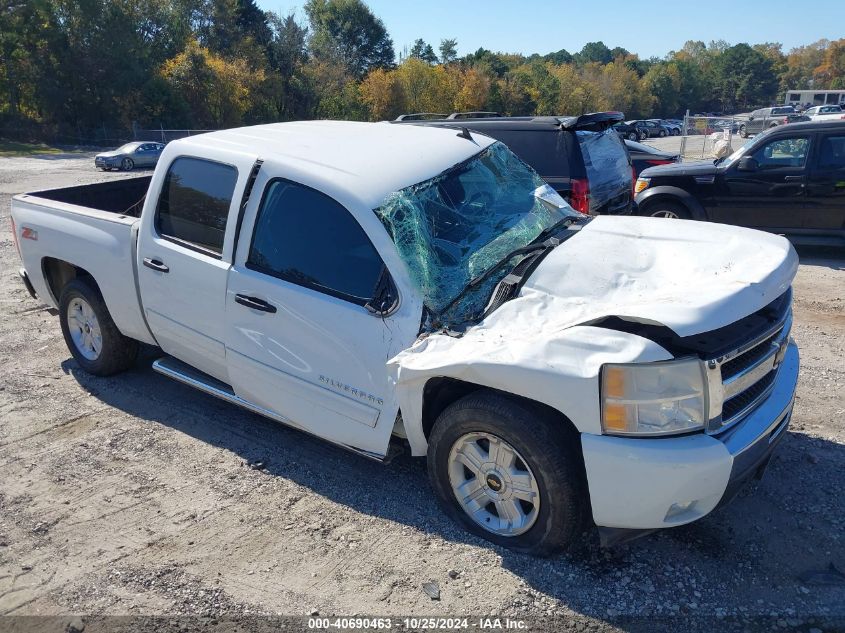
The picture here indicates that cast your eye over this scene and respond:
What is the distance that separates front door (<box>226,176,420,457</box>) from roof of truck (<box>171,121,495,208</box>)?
14cm

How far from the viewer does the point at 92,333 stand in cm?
544

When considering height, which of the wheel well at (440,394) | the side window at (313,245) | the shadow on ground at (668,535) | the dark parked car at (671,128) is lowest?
the dark parked car at (671,128)

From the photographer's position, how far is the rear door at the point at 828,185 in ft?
29.7

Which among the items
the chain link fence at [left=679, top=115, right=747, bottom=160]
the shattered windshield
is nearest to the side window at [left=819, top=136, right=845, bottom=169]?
the shattered windshield

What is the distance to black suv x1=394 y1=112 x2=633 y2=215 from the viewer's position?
7406 mm

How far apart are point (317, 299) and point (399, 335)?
0.54m

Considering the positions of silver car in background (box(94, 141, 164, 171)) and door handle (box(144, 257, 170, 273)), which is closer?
door handle (box(144, 257, 170, 273))

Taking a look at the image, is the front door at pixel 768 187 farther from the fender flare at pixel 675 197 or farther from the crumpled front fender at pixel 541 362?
the crumpled front fender at pixel 541 362

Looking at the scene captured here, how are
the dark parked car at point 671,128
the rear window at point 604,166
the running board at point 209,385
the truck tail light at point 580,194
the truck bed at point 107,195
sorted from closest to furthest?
the running board at point 209,385 < the truck bed at point 107,195 < the truck tail light at point 580,194 < the rear window at point 604,166 < the dark parked car at point 671,128

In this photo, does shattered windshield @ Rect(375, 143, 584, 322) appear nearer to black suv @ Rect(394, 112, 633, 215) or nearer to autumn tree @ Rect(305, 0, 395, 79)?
black suv @ Rect(394, 112, 633, 215)

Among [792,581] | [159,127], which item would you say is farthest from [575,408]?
[159,127]

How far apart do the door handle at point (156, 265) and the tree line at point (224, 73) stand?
142 ft

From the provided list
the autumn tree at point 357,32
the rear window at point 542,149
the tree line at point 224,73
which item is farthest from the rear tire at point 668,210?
the autumn tree at point 357,32

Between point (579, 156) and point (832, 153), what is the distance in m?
4.11
